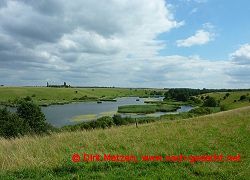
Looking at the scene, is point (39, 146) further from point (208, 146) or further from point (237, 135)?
point (237, 135)

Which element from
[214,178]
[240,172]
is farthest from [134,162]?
[240,172]

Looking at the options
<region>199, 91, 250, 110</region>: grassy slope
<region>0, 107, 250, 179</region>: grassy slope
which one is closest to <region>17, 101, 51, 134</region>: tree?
<region>0, 107, 250, 179</region>: grassy slope

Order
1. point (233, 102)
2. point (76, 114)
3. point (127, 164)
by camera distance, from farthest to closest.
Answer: point (233, 102) < point (76, 114) < point (127, 164)

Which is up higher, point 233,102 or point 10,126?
point 10,126

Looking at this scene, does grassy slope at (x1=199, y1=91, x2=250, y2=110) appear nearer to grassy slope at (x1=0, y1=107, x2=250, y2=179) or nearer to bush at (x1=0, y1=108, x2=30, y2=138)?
bush at (x1=0, y1=108, x2=30, y2=138)

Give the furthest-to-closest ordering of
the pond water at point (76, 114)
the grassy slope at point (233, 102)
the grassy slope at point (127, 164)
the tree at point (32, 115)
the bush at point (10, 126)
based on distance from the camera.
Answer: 1. the grassy slope at point (233, 102)
2. the pond water at point (76, 114)
3. the tree at point (32, 115)
4. the bush at point (10, 126)
5. the grassy slope at point (127, 164)

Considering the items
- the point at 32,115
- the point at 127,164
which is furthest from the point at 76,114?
the point at 127,164

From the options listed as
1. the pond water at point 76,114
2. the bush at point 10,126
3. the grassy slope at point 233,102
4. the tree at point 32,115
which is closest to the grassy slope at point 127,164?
the bush at point 10,126

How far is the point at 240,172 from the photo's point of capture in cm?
789

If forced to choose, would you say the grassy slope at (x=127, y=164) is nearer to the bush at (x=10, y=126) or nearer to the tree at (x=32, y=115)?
the bush at (x=10, y=126)

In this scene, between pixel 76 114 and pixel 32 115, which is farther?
pixel 76 114

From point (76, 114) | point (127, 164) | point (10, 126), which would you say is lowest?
point (76, 114)

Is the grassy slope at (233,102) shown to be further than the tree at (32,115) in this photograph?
Yes

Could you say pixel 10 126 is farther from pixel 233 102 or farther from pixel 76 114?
pixel 233 102
